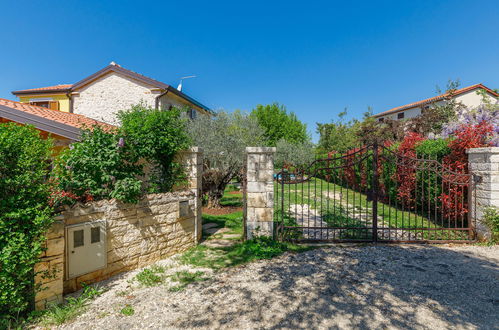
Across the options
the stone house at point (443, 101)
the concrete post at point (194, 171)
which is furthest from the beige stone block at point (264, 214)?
the stone house at point (443, 101)

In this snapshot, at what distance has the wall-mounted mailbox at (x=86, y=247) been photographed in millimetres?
3240

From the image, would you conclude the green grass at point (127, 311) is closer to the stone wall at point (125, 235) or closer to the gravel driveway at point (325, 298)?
the gravel driveway at point (325, 298)

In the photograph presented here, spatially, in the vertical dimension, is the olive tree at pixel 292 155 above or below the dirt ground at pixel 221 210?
above

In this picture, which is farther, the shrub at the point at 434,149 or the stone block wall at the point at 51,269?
the shrub at the point at 434,149

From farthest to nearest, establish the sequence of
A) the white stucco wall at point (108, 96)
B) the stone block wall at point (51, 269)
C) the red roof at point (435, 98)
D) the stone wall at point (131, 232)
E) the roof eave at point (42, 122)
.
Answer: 1. the red roof at point (435, 98)
2. the white stucco wall at point (108, 96)
3. the roof eave at point (42, 122)
4. the stone wall at point (131, 232)
5. the stone block wall at point (51, 269)

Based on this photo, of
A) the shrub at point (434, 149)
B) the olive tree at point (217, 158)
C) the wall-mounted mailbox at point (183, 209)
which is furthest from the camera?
the olive tree at point (217, 158)

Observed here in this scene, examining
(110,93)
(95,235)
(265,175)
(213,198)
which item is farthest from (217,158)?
(110,93)

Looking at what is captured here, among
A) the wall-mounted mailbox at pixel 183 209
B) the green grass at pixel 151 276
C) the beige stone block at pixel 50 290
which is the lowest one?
the green grass at pixel 151 276

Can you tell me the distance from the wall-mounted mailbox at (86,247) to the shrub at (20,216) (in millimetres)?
549

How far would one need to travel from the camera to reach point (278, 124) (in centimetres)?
3188

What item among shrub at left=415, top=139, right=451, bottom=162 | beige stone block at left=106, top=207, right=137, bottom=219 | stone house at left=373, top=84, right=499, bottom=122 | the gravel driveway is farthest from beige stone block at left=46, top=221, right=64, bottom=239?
stone house at left=373, top=84, right=499, bottom=122

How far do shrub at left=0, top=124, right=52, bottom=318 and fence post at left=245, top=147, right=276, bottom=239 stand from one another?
132 inches

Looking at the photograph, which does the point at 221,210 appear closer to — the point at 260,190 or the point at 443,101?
the point at 260,190

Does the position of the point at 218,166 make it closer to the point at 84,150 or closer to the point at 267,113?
the point at 84,150
